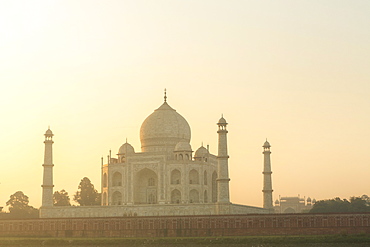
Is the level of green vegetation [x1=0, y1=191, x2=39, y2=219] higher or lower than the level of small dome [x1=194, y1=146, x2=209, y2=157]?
lower

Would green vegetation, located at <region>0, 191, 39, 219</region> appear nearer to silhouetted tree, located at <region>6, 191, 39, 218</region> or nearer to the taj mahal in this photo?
silhouetted tree, located at <region>6, 191, 39, 218</region>

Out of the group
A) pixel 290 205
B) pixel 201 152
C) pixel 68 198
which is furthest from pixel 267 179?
pixel 290 205

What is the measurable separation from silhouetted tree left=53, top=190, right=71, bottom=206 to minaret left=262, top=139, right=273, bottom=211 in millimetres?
25365

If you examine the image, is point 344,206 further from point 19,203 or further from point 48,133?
point 19,203

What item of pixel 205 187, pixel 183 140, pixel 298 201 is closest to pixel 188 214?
pixel 205 187

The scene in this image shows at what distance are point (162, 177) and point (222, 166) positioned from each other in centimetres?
785

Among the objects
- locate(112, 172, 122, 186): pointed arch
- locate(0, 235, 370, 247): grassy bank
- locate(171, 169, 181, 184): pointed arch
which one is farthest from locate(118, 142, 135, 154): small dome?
locate(0, 235, 370, 247): grassy bank

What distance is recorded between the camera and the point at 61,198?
76.0 m

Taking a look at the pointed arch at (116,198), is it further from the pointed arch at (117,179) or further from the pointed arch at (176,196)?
the pointed arch at (176,196)

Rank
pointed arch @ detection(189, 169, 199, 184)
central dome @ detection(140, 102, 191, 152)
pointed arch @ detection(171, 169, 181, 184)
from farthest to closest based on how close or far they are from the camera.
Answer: central dome @ detection(140, 102, 191, 152) < pointed arch @ detection(189, 169, 199, 184) < pointed arch @ detection(171, 169, 181, 184)

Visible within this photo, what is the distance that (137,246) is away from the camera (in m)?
39.9

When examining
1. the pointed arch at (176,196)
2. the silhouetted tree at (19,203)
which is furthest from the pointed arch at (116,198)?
the silhouetted tree at (19,203)

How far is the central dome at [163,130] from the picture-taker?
6206cm

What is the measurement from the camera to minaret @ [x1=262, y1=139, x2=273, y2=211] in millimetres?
61969
